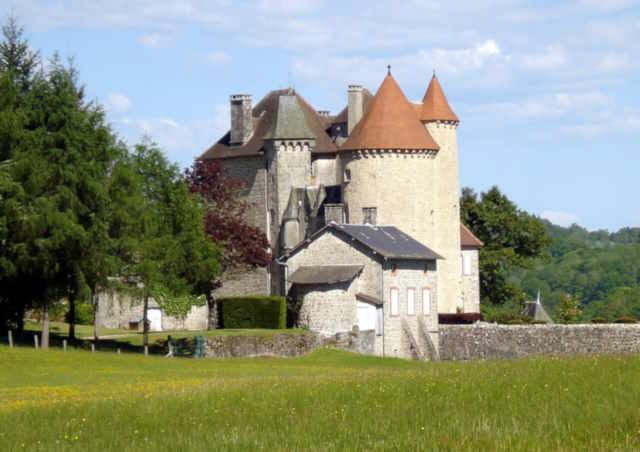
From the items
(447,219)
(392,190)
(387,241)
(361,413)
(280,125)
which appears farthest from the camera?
(280,125)

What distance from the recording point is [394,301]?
5628cm

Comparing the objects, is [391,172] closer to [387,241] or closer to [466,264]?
[387,241]

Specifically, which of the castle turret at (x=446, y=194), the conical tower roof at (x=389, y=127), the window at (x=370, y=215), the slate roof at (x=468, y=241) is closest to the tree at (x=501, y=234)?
the slate roof at (x=468, y=241)

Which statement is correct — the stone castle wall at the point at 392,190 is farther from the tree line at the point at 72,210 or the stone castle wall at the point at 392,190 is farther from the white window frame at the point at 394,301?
the tree line at the point at 72,210

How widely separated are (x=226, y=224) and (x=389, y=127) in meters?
9.87

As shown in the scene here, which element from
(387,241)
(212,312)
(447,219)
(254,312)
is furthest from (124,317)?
(447,219)

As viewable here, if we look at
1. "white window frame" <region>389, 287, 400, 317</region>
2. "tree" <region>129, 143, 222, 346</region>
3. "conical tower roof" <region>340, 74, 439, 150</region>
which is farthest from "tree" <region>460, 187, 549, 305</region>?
"tree" <region>129, 143, 222, 346</region>

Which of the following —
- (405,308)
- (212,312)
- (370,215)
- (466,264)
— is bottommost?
(405,308)

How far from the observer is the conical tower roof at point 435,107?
6956cm

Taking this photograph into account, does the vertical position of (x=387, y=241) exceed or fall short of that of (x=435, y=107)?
it falls short

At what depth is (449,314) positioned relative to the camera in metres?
65.2

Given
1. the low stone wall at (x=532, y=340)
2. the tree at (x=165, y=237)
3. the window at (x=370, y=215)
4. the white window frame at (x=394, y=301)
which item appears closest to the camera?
the tree at (x=165, y=237)

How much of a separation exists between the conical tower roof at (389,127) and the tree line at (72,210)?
624 inches

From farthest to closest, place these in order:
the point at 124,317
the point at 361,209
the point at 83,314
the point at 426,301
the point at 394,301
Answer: the point at 124,317
the point at 83,314
the point at 361,209
the point at 426,301
the point at 394,301
